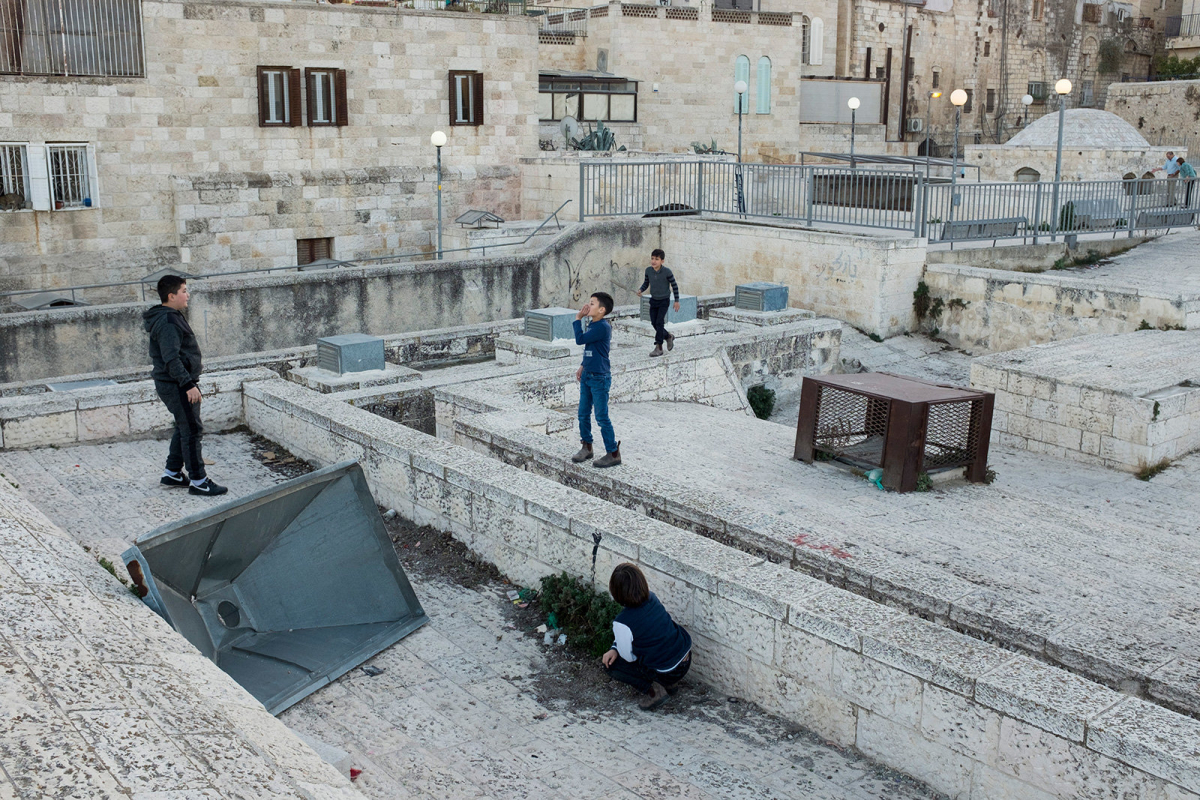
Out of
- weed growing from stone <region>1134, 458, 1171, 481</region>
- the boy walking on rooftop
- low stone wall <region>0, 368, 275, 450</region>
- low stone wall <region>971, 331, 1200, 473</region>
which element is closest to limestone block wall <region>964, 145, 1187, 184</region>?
low stone wall <region>971, 331, 1200, 473</region>

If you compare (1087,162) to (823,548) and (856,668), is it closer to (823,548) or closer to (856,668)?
(823,548)

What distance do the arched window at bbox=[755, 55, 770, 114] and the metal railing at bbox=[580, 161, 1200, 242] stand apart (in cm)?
1194

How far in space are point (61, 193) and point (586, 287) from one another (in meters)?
9.54

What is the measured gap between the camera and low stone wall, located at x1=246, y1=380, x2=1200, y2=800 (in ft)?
13.5

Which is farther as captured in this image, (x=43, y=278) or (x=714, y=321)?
(x=43, y=278)

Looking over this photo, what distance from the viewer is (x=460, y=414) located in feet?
32.2

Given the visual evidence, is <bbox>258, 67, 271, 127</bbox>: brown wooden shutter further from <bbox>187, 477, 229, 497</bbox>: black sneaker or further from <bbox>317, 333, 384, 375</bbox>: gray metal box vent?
<bbox>187, 477, 229, 497</bbox>: black sneaker

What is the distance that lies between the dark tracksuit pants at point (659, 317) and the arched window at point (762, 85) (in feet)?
70.3

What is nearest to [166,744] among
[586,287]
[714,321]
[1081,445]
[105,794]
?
[105,794]

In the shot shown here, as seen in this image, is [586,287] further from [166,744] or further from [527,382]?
[166,744]

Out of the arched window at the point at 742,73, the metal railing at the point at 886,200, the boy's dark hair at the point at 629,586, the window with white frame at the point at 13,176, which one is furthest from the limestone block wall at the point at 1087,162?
the boy's dark hair at the point at 629,586

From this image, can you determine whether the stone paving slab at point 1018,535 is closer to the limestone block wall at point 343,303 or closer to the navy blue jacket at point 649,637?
the navy blue jacket at point 649,637

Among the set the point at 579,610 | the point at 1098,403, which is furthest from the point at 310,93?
the point at 579,610

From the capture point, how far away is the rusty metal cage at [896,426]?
908cm
